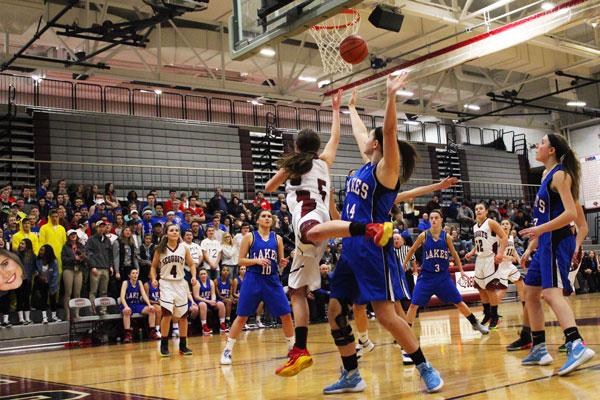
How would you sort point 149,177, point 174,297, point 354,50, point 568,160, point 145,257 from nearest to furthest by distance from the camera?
point 568,160 < point 354,50 < point 174,297 < point 145,257 < point 149,177

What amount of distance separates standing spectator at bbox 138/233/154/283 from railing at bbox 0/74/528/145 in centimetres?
818

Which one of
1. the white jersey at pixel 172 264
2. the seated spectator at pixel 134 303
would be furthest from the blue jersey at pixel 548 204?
the seated spectator at pixel 134 303

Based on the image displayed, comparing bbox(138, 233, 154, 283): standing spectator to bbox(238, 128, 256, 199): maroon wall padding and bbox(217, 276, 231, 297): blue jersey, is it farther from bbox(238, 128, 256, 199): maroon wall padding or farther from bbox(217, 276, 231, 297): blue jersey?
bbox(238, 128, 256, 199): maroon wall padding

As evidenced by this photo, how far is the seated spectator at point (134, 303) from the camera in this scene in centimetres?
1243

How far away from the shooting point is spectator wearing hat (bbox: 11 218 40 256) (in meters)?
12.2

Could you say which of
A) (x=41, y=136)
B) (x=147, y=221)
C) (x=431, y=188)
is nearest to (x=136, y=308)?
(x=147, y=221)

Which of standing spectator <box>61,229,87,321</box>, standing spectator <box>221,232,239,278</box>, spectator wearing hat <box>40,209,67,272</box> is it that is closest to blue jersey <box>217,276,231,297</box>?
standing spectator <box>221,232,239,278</box>

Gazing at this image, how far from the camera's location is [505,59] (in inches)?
756

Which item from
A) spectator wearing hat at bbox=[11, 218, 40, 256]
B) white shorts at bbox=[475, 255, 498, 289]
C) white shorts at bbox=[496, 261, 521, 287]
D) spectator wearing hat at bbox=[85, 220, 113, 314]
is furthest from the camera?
spectator wearing hat at bbox=[85, 220, 113, 314]

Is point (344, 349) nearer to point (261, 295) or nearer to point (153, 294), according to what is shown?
point (261, 295)

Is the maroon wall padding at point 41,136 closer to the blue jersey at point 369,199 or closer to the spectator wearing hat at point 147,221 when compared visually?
the spectator wearing hat at point 147,221

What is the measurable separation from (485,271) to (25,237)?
8.66m

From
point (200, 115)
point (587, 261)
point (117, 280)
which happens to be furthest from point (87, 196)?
point (587, 261)

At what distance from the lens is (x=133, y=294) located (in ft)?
41.9
